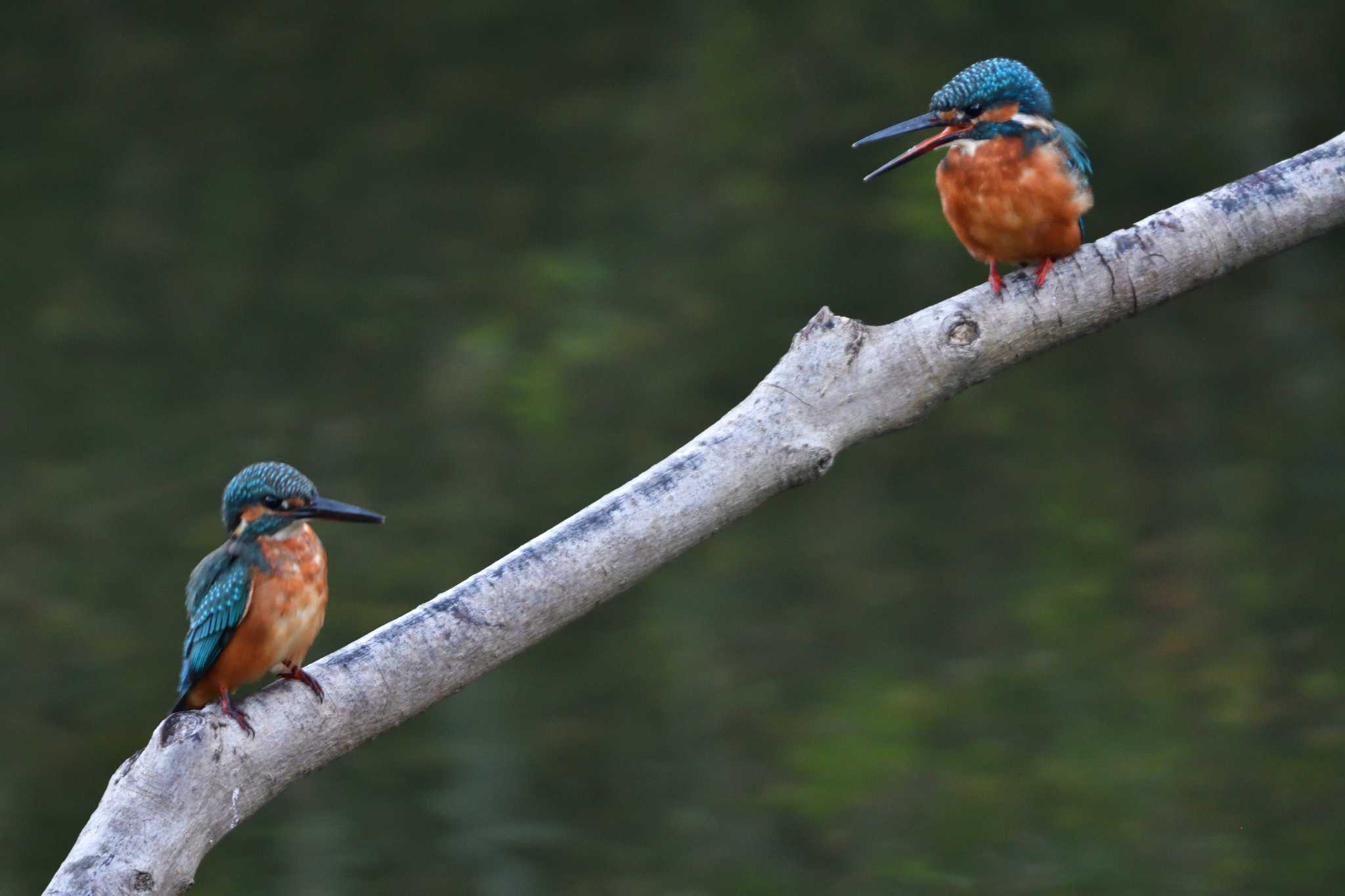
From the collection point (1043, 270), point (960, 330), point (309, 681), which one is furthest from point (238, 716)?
point (1043, 270)

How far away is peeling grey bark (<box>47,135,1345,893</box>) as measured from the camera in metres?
1.68

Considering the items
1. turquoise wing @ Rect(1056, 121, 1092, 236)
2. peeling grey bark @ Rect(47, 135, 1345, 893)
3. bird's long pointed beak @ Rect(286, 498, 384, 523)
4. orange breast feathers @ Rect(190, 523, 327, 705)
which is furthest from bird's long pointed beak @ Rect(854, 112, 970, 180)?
orange breast feathers @ Rect(190, 523, 327, 705)

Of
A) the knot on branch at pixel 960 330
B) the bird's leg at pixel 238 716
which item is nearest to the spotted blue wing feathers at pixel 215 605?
the bird's leg at pixel 238 716

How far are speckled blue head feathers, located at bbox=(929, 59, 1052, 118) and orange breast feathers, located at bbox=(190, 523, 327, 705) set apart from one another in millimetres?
1086

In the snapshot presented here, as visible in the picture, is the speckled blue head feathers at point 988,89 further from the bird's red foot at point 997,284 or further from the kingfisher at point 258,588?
the kingfisher at point 258,588

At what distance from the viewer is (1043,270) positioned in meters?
1.99

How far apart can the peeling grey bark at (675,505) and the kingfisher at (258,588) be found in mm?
260

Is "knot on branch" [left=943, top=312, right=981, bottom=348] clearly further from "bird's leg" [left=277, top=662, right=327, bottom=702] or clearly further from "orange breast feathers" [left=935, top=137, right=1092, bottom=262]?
"bird's leg" [left=277, top=662, right=327, bottom=702]

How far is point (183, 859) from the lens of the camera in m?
1.66

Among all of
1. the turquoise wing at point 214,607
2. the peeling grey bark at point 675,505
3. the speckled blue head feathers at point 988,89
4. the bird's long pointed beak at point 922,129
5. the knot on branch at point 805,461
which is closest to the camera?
the peeling grey bark at point 675,505

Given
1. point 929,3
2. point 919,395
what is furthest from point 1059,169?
point 929,3

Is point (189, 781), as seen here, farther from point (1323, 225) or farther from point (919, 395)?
point (1323, 225)

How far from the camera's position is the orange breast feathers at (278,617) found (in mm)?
2045

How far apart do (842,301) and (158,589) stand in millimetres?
2266
